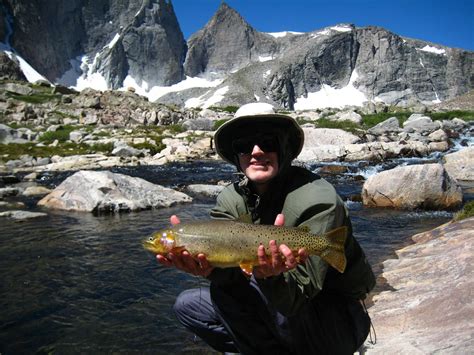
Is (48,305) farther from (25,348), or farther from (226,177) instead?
(226,177)


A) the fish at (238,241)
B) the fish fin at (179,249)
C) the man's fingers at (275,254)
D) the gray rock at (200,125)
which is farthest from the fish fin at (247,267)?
the gray rock at (200,125)

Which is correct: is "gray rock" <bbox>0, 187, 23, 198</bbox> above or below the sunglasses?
below

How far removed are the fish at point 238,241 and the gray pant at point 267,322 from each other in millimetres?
541

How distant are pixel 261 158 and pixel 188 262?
4.10ft

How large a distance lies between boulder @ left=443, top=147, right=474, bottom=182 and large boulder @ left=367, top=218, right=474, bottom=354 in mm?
15186

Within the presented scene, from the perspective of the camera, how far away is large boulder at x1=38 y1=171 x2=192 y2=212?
17.1m

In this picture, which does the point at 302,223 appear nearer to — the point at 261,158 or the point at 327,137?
the point at 261,158

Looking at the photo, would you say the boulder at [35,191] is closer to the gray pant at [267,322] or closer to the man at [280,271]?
the gray pant at [267,322]

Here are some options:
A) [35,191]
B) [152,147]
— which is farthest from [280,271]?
[152,147]

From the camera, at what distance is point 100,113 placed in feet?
298

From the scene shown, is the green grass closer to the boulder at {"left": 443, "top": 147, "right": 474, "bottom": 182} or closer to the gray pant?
the boulder at {"left": 443, "top": 147, "right": 474, "bottom": 182}

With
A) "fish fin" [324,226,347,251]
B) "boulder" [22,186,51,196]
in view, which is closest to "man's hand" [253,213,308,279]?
"fish fin" [324,226,347,251]

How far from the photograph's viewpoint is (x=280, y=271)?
3541mm

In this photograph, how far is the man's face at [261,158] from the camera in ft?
13.8
